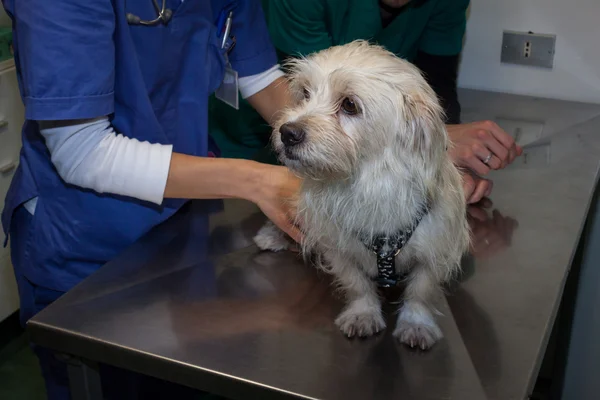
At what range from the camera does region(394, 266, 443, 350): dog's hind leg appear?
97 centimetres

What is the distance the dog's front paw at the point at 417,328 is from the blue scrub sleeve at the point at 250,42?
63 centimetres

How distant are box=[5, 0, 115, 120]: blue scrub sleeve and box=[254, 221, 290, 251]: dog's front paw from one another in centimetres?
34

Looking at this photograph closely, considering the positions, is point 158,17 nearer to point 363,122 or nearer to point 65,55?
point 65,55

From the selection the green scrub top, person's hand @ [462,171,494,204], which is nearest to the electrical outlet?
the green scrub top

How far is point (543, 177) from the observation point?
4.78 feet

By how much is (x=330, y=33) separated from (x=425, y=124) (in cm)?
78

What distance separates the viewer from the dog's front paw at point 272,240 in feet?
3.98

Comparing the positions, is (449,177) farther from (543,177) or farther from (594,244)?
(594,244)

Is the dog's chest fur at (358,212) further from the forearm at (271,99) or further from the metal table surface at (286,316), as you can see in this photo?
the forearm at (271,99)

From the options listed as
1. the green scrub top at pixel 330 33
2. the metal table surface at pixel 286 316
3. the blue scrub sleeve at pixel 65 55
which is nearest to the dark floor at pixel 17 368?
the green scrub top at pixel 330 33

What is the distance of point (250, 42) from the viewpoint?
1410 mm

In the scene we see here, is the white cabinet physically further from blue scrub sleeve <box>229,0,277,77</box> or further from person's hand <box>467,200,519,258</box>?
person's hand <box>467,200,519,258</box>

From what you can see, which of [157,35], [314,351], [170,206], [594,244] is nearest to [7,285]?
[170,206]

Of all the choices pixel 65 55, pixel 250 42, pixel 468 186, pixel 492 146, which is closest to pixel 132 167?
pixel 65 55
